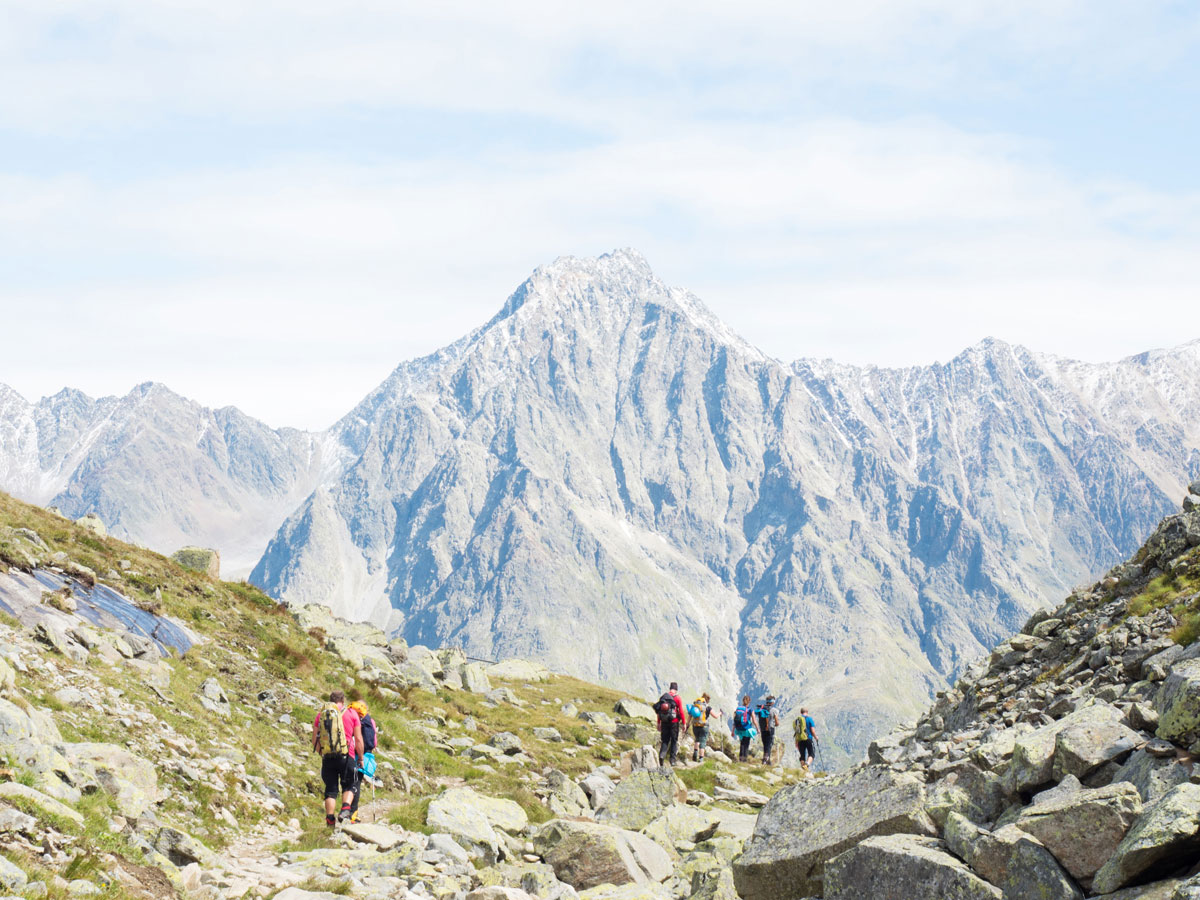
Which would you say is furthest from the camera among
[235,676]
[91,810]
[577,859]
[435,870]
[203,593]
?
[203,593]

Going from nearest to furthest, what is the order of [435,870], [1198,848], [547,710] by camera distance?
1. [1198,848]
2. [435,870]
3. [547,710]

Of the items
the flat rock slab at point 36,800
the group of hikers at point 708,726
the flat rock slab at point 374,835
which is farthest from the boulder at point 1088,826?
the group of hikers at point 708,726

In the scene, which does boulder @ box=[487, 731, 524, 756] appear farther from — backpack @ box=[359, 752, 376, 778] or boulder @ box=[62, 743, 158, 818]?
boulder @ box=[62, 743, 158, 818]

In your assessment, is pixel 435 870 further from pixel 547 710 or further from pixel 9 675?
pixel 547 710

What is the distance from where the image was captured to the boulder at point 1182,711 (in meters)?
11.6

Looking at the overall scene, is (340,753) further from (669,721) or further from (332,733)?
(669,721)

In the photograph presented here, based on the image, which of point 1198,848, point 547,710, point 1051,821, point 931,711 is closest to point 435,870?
point 1051,821

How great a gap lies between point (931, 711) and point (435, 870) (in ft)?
74.7

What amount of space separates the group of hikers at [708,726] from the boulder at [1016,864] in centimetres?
2380

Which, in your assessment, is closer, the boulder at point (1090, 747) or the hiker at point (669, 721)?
the boulder at point (1090, 747)

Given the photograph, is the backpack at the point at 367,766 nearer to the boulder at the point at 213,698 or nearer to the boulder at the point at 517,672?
the boulder at the point at 213,698

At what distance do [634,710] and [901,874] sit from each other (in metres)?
44.8

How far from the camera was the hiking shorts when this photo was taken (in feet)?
70.3

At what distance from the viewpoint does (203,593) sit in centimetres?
3641
